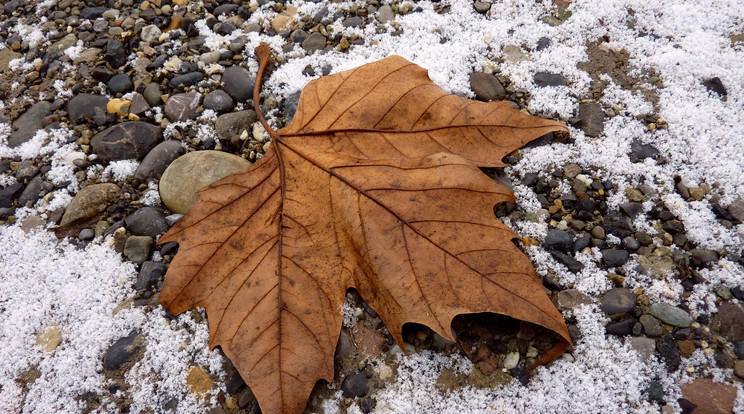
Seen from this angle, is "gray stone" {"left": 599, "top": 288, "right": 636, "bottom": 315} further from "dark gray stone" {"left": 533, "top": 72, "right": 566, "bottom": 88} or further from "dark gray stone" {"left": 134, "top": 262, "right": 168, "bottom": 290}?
"dark gray stone" {"left": 134, "top": 262, "right": 168, "bottom": 290}

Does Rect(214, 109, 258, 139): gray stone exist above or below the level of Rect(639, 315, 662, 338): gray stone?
above

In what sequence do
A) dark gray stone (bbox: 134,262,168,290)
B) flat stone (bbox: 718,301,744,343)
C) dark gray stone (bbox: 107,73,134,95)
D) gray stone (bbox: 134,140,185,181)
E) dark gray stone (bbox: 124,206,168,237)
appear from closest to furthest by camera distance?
flat stone (bbox: 718,301,744,343), dark gray stone (bbox: 134,262,168,290), dark gray stone (bbox: 124,206,168,237), gray stone (bbox: 134,140,185,181), dark gray stone (bbox: 107,73,134,95)

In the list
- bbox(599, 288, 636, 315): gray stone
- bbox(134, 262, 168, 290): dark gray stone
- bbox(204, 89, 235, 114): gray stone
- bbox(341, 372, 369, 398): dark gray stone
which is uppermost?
bbox(204, 89, 235, 114): gray stone

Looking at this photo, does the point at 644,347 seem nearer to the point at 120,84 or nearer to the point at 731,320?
the point at 731,320

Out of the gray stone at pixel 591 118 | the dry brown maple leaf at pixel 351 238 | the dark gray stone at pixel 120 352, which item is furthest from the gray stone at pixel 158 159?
the gray stone at pixel 591 118

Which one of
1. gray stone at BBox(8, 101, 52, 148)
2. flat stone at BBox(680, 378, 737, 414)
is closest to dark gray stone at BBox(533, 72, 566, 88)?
flat stone at BBox(680, 378, 737, 414)

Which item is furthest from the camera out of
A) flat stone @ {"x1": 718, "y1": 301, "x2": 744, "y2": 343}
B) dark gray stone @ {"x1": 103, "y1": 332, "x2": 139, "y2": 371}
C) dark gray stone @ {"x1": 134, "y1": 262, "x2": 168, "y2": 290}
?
dark gray stone @ {"x1": 134, "y1": 262, "x2": 168, "y2": 290}

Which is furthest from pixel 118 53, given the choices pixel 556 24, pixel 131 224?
pixel 556 24

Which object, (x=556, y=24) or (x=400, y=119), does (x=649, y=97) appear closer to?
(x=556, y=24)
